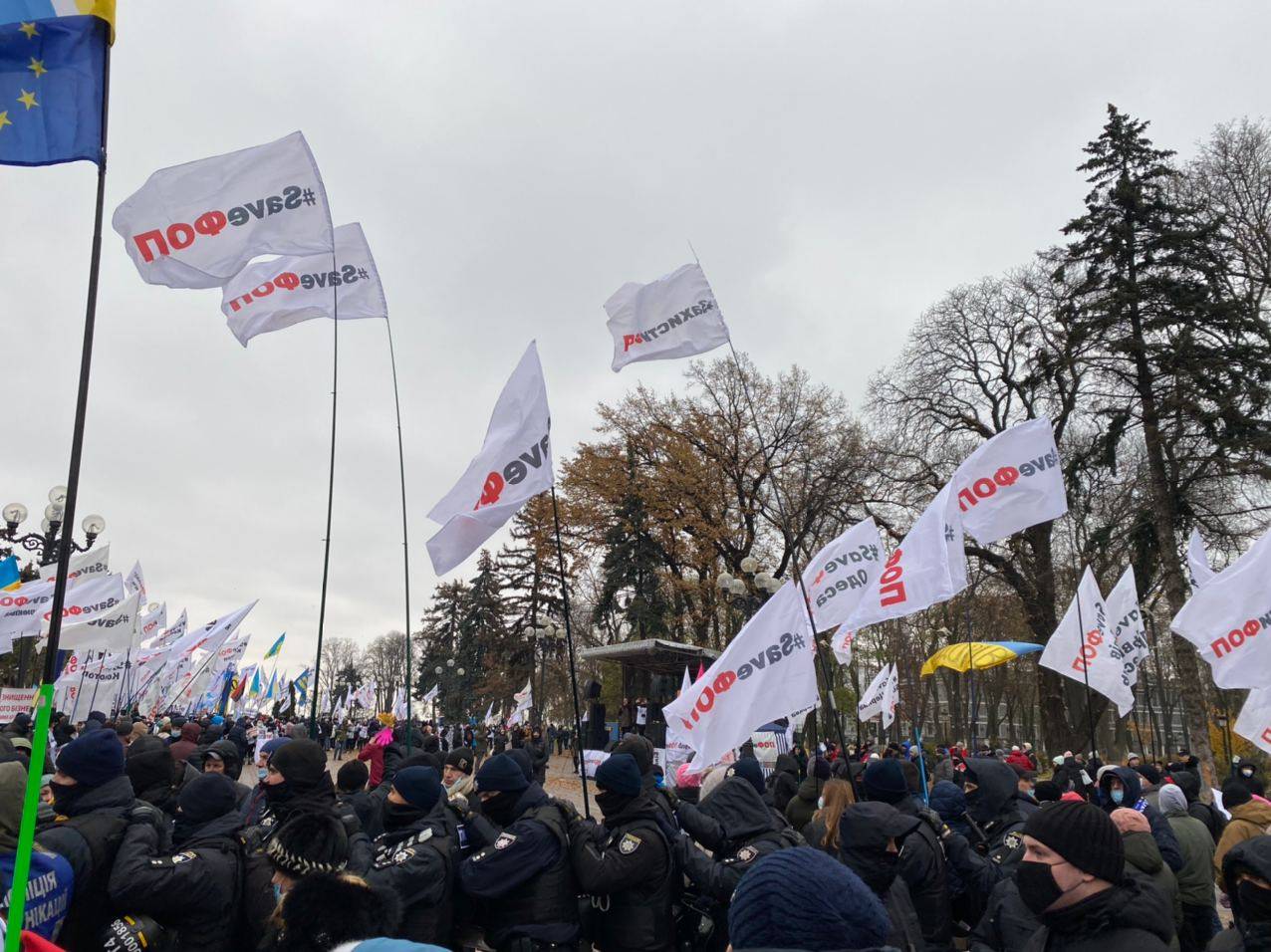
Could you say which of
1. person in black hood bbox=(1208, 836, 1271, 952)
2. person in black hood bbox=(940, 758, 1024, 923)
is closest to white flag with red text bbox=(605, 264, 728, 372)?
person in black hood bbox=(940, 758, 1024, 923)

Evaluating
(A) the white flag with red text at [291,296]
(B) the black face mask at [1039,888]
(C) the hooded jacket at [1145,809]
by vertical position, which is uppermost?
(A) the white flag with red text at [291,296]

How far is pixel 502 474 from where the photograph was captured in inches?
296

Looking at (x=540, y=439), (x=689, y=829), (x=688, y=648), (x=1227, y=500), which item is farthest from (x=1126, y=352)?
(x=689, y=829)

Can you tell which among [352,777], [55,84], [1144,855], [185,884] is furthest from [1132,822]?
[55,84]

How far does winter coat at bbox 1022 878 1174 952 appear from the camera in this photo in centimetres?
275

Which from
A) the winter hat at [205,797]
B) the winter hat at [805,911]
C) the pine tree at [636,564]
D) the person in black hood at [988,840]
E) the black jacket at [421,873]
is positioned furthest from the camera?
the pine tree at [636,564]

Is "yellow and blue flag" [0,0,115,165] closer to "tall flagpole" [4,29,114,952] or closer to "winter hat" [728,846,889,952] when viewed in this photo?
"tall flagpole" [4,29,114,952]

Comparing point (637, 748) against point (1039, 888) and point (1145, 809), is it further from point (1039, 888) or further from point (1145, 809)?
point (1145, 809)

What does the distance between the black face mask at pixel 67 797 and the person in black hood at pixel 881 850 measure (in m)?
3.43

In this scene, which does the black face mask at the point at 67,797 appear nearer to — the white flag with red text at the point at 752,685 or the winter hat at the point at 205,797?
the winter hat at the point at 205,797

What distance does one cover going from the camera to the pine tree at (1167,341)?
870 inches

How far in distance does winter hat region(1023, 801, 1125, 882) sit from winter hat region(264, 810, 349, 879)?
101 inches

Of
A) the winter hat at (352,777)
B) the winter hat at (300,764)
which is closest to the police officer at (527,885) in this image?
the winter hat at (300,764)

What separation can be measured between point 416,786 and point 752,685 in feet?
10.2
